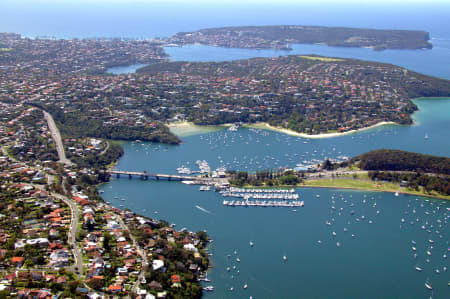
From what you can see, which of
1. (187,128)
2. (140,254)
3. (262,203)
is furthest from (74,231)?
(187,128)

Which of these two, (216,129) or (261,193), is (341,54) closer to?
(216,129)

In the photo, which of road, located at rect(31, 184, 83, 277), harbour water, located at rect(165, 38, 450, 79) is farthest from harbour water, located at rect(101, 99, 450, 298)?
harbour water, located at rect(165, 38, 450, 79)

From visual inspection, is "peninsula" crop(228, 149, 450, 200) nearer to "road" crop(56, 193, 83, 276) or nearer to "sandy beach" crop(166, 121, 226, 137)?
"road" crop(56, 193, 83, 276)

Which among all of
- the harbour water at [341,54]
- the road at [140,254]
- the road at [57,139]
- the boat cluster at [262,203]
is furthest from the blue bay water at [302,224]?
the harbour water at [341,54]

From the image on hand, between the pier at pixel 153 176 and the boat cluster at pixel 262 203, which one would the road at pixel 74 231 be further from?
the boat cluster at pixel 262 203

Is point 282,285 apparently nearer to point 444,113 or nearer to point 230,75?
point 444,113

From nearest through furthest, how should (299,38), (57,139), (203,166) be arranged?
(203,166)
(57,139)
(299,38)
